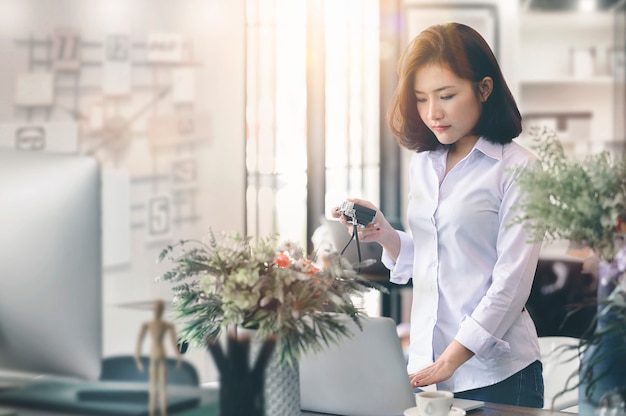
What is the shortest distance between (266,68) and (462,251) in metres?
2.96

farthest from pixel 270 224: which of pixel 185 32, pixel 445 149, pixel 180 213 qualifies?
pixel 445 149

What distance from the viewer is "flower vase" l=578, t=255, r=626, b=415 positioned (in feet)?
4.44

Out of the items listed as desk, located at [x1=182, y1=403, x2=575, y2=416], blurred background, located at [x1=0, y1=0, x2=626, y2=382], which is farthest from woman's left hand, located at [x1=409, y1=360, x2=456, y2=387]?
blurred background, located at [x1=0, y1=0, x2=626, y2=382]

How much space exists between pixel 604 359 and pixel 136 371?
0.73 metres

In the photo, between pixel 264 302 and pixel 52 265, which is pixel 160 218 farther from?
pixel 52 265

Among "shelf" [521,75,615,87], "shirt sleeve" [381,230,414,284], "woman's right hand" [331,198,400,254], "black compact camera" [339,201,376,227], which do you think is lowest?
"shirt sleeve" [381,230,414,284]

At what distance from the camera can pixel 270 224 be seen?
466 cm

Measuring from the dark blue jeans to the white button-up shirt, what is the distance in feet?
0.05

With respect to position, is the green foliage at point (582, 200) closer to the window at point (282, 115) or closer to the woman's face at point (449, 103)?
the woman's face at point (449, 103)

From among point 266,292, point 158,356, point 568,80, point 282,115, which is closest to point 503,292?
point 266,292

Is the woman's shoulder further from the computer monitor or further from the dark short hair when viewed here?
the computer monitor

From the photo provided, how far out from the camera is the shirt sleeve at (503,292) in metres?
1.75

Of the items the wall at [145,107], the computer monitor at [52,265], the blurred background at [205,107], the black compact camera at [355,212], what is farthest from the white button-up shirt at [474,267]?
the wall at [145,107]

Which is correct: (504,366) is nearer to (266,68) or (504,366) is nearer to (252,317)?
(252,317)
